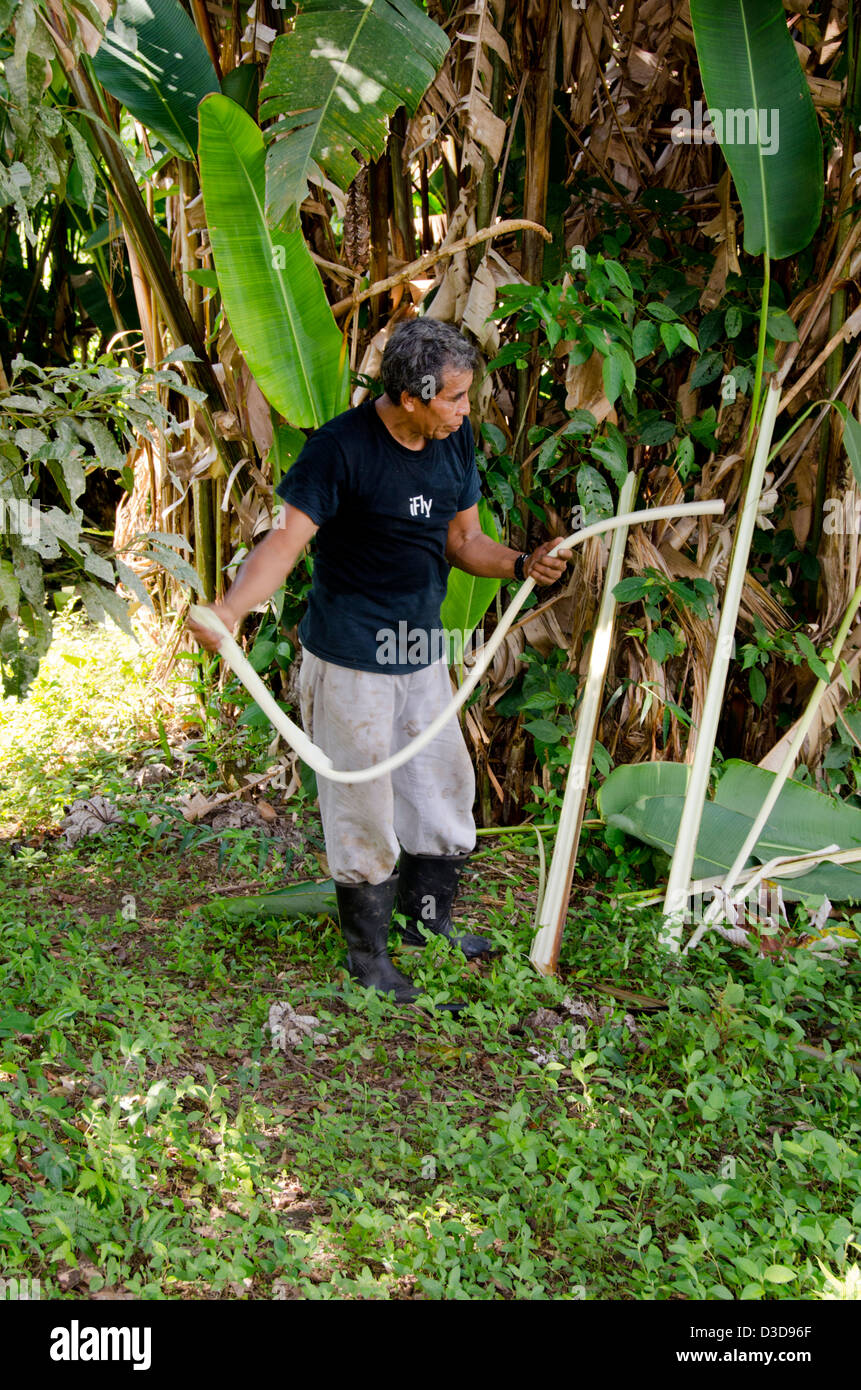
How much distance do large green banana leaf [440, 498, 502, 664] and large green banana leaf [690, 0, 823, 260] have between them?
1067mm

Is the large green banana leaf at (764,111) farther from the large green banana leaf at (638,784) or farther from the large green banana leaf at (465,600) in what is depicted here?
the large green banana leaf at (638,784)

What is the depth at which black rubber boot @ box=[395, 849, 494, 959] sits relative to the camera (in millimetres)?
2939

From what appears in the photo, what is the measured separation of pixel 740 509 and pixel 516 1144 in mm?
1774

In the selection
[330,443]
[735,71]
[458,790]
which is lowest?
[458,790]

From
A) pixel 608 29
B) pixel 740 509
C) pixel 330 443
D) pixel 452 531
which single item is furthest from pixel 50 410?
pixel 608 29

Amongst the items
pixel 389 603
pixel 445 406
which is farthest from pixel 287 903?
pixel 445 406

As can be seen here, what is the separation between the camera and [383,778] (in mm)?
2637

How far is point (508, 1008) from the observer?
2.53m

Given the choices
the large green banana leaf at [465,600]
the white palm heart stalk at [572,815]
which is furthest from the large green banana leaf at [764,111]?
the large green banana leaf at [465,600]

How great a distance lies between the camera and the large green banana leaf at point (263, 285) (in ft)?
9.08

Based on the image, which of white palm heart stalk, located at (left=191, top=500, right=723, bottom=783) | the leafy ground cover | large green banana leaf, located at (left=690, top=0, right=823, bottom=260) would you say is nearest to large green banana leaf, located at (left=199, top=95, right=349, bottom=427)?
white palm heart stalk, located at (left=191, top=500, right=723, bottom=783)

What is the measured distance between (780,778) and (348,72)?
2163mm

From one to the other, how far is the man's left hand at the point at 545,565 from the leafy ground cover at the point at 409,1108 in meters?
0.94
